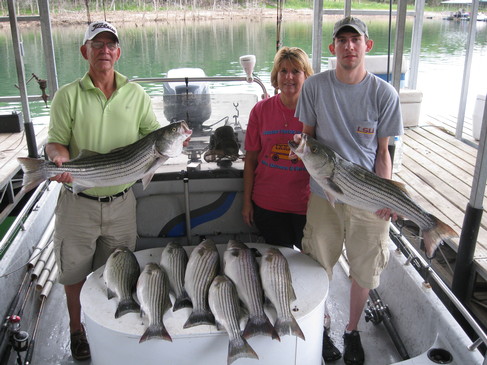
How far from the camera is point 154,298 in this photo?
248 centimetres

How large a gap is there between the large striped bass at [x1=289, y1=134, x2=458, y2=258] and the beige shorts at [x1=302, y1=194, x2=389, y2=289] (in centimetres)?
21

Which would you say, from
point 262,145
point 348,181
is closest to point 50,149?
point 262,145

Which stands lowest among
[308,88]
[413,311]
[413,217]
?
[413,311]

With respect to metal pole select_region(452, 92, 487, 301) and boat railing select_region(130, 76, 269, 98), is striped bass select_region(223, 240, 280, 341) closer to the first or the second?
metal pole select_region(452, 92, 487, 301)

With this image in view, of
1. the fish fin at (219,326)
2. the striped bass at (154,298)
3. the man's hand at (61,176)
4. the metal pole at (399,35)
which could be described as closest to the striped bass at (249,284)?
the fish fin at (219,326)

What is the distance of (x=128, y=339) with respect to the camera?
2340 mm

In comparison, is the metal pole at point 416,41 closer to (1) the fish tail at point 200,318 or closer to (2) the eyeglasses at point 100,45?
(2) the eyeglasses at point 100,45

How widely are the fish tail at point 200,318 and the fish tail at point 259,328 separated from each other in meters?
0.19

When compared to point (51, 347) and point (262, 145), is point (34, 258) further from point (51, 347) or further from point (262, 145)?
point (262, 145)

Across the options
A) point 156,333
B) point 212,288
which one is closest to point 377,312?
point 212,288

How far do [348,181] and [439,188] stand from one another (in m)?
3.71

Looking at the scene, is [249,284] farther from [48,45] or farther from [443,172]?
[443,172]

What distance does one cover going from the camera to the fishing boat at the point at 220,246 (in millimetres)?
2547

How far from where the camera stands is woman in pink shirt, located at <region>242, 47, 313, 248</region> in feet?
9.62
